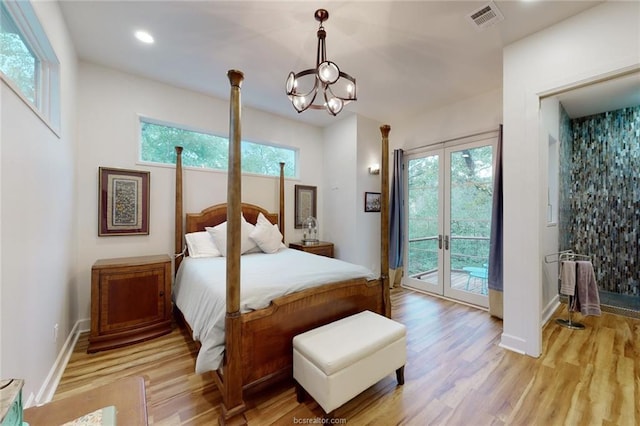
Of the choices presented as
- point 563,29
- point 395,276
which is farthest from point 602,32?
point 395,276

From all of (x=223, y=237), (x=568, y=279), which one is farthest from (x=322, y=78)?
(x=568, y=279)

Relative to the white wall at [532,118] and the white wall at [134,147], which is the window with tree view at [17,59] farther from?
the white wall at [532,118]

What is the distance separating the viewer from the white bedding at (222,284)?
1.66 m

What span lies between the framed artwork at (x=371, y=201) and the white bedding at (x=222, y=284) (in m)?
1.68

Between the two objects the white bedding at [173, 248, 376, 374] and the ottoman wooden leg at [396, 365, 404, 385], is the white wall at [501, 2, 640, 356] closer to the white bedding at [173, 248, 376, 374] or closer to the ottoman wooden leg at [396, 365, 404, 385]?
the ottoman wooden leg at [396, 365, 404, 385]

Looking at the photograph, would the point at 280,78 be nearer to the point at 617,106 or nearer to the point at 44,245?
the point at 44,245

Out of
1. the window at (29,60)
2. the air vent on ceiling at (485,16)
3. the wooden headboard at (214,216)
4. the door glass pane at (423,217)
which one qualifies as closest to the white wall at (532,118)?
the air vent on ceiling at (485,16)

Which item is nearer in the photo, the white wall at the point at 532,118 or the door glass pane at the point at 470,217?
the white wall at the point at 532,118

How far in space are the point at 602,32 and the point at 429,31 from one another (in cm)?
128

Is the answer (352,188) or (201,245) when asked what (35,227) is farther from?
(352,188)

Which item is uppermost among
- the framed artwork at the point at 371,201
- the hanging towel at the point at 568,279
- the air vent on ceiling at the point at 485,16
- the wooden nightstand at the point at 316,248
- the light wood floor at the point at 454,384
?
the air vent on ceiling at the point at 485,16

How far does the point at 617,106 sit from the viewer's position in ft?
11.5

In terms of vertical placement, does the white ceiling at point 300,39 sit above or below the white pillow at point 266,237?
above

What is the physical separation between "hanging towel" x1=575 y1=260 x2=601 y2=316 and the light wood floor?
9.3 inches
